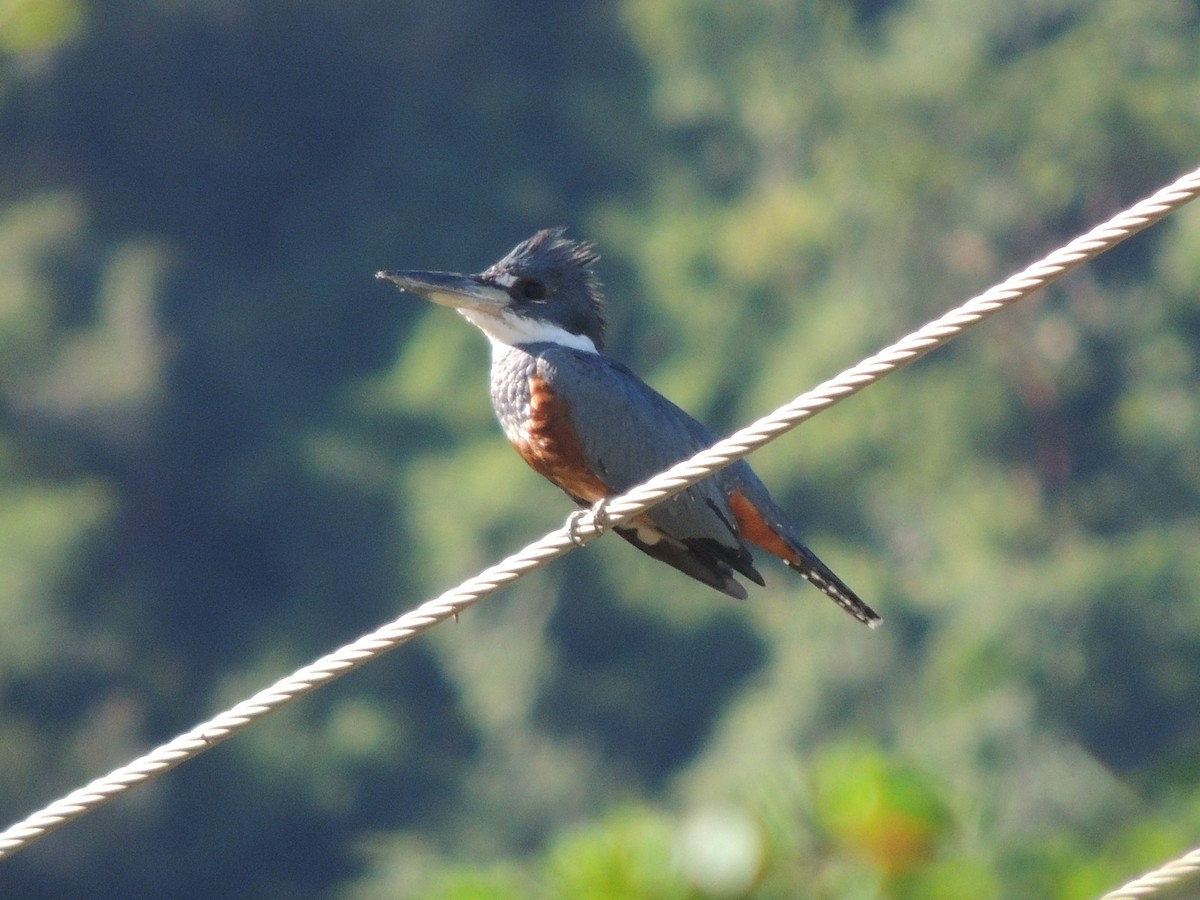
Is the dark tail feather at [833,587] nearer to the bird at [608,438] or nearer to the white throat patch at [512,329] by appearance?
the bird at [608,438]

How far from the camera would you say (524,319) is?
5.05 m

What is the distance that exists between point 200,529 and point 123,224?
5.06 metres

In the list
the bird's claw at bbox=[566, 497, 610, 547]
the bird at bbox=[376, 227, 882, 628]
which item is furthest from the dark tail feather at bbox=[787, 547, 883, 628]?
the bird's claw at bbox=[566, 497, 610, 547]

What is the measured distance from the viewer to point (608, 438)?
188 inches

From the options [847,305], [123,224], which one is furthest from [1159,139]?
[123,224]

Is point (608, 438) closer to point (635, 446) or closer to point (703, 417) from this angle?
point (635, 446)

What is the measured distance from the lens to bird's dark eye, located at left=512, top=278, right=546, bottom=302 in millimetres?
5109

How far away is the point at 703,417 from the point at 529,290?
18.7m

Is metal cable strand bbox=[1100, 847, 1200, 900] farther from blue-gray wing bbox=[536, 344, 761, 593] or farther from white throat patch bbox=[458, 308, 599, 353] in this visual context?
white throat patch bbox=[458, 308, 599, 353]

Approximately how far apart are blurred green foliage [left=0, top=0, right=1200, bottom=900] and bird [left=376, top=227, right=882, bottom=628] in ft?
41.7

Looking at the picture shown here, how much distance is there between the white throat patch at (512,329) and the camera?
504 cm

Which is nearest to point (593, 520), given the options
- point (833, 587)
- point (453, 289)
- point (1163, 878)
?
point (833, 587)

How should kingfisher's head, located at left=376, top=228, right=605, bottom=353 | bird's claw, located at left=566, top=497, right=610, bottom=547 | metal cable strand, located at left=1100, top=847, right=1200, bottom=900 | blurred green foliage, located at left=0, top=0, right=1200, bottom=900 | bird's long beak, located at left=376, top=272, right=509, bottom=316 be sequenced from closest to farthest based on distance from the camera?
metal cable strand, located at left=1100, top=847, right=1200, bottom=900 → bird's claw, located at left=566, top=497, right=610, bottom=547 → bird's long beak, located at left=376, top=272, right=509, bottom=316 → kingfisher's head, located at left=376, top=228, right=605, bottom=353 → blurred green foliage, located at left=0, top=0, right=1200, bottom=900

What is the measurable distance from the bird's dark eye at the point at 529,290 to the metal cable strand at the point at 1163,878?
92.2 inches
